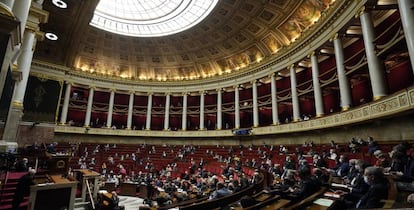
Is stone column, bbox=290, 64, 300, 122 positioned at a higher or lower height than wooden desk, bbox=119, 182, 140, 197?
higher

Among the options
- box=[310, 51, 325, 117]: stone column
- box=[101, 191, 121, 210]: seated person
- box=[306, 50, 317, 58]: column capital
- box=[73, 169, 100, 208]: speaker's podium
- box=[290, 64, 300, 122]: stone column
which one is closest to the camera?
box=[101, 191, 121, 210]: seated person

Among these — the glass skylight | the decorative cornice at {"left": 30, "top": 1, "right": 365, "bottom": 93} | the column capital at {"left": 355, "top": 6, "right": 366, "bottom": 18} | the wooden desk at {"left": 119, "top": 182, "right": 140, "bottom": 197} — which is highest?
the glass skylight

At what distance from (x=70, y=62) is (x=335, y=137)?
23020 millimetres

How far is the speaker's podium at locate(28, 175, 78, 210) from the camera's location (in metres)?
5.39

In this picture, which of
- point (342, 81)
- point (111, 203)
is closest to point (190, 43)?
point (342, 81)

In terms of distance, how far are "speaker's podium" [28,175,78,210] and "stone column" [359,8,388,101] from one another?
11512mm

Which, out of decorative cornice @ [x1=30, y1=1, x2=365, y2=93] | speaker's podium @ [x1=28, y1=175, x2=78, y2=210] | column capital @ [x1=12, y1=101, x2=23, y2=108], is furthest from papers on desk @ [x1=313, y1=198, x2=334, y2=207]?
column capital @ [x1=12, y1=101, x2=23, y2=108]

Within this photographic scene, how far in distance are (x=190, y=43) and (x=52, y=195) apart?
18130mm

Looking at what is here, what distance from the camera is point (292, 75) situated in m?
15.6

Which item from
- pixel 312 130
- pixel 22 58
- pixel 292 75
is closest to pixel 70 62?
pixel 22 58

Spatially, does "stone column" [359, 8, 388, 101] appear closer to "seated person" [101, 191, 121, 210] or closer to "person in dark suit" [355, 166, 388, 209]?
"person in dark suit" [355, 166, 388, 209]

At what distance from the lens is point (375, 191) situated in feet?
8.68

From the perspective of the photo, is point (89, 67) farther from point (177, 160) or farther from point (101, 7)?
point (177, 160)

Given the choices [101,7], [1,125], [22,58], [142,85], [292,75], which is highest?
[101,7]
